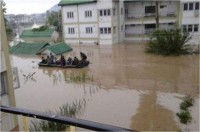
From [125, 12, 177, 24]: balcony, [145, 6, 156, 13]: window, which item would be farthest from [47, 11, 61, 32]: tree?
[145, 6, 156, 13]: window

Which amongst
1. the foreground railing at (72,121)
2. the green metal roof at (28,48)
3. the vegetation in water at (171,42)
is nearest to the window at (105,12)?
the green metal roof at (28,48)

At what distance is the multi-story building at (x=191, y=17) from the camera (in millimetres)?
28895

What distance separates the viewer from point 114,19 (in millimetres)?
33188

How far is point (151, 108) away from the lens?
11211 millimetres

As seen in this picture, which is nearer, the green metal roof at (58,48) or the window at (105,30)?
the green metal roof at (58,48)

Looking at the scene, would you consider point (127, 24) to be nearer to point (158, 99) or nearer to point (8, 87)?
point (158, 99)

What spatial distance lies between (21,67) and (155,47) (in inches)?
511

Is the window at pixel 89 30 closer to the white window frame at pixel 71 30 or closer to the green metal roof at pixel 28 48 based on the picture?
the white window frame at pixel 71 30

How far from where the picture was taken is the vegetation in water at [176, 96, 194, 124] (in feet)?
32.2

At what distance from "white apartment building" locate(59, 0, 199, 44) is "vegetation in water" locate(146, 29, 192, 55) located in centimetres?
748

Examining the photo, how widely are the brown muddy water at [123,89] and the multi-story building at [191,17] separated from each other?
23.3 feet

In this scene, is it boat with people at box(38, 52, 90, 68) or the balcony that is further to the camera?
the balcony

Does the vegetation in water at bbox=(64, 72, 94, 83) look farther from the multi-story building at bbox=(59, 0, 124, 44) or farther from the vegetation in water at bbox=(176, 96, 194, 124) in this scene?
the multi-story building at bbox=(59, 0, 124, 44)

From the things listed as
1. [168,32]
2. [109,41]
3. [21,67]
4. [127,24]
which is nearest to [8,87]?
[21,67]
